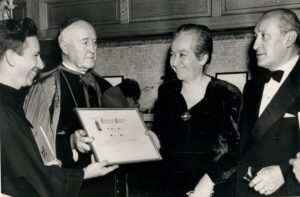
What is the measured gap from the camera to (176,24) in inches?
97.9

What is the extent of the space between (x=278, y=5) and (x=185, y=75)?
0.93 meters

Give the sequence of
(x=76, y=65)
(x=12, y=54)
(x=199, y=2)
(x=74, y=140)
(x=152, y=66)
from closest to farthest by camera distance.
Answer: (x=12, y=54)
(x=74, y=140)
(x=76, y=65)
(x=199, y=2)
(x=152, y=66)

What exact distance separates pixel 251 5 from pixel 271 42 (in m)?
0.83

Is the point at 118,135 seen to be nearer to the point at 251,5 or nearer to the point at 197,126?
the point at 197,126

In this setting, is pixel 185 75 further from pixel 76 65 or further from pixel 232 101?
pixel 76 65

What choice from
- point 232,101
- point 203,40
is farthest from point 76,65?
point 232,101

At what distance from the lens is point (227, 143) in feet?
4.99

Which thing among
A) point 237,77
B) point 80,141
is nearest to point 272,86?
point 80,141

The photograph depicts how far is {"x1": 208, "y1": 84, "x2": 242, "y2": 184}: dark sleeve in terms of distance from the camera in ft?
4.91

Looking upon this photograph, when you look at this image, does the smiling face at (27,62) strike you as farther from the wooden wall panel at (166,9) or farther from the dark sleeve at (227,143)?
the wooden wall panel at (166,9)

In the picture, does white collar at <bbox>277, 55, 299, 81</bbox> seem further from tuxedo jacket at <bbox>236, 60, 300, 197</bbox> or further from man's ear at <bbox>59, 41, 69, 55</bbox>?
man's ear at <bbox>59, 41, 69, 55</bbox>

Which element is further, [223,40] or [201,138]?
[223,40]

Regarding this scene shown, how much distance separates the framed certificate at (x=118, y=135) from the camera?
154 cm

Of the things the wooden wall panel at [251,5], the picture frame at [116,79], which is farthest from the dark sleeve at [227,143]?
the picture frame at [116,79]
